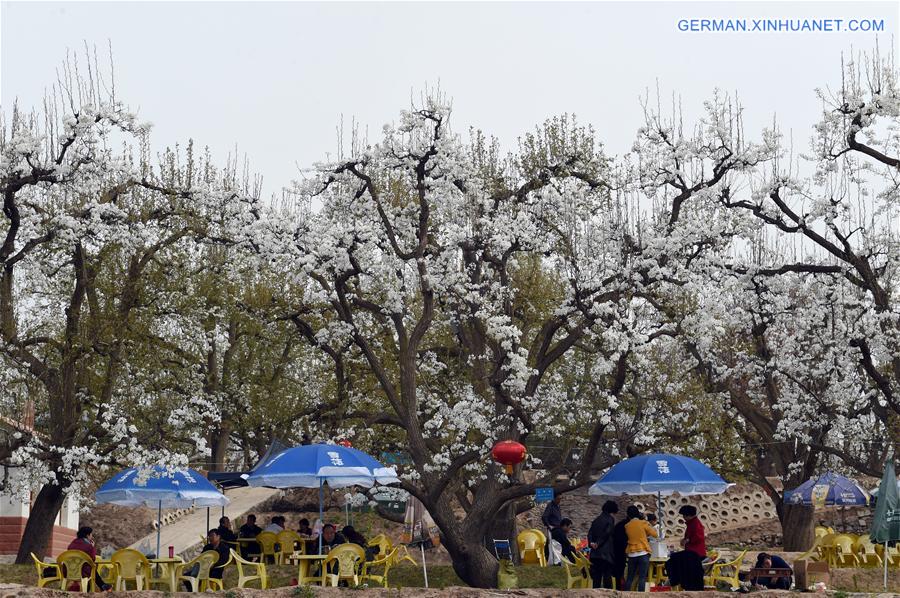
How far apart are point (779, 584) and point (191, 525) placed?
20.3 metres

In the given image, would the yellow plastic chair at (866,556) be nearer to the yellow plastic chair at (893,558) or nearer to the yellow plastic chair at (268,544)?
the yellow plastic chair at (893,558)

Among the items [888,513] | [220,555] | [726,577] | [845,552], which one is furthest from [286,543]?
[845,552]

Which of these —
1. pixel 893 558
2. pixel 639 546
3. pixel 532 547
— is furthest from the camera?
pixel 532 547

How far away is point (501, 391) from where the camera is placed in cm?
2022

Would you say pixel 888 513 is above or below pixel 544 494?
below

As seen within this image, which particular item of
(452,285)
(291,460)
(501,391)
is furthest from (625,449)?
(291,460)

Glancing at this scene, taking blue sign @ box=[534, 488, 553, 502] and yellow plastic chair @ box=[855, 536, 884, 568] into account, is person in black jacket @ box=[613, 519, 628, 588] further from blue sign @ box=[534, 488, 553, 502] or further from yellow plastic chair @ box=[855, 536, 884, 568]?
yellow plastic chair @ box=[855, 536, 884, 568]

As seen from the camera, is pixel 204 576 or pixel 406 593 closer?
pixel 406 593

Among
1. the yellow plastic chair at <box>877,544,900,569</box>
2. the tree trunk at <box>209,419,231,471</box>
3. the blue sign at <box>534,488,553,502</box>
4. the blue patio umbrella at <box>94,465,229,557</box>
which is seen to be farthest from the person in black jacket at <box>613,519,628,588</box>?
the tree trunk at <box>209,419,231,471</box>

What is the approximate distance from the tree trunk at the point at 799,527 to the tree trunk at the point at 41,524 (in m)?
16.2

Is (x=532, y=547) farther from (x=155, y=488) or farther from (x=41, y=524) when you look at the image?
(x=41, y=524)

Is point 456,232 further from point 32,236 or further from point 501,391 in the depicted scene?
point 32,236

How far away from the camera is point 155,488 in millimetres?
19047

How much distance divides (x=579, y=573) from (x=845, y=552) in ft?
22.7
